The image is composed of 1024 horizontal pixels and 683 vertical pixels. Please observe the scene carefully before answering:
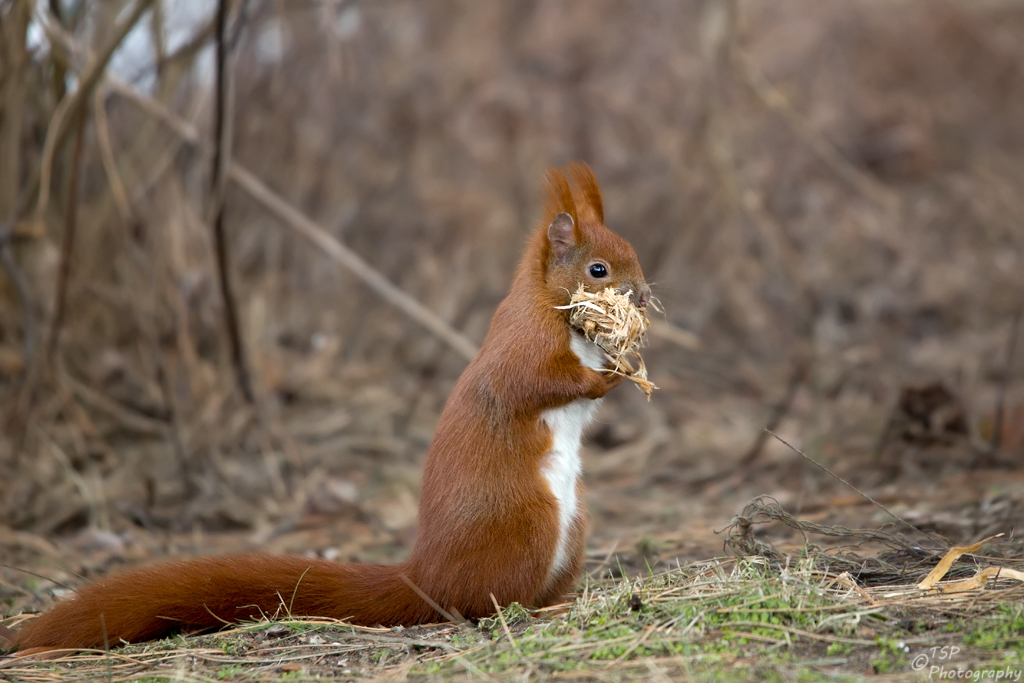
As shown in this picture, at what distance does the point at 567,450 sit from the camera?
2.68m

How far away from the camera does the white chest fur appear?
2.60 metres

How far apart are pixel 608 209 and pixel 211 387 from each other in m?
3.39

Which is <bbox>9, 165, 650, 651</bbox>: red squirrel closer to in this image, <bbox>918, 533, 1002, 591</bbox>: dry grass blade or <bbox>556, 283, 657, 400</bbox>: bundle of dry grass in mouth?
<bbox>556, 283, 657, 400</bbox>: bundle of dry grass in mouth

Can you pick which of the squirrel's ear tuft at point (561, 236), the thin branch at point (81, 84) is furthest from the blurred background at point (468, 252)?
the squirrel's ear tuft at point (561, 236)

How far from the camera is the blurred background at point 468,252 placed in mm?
4094

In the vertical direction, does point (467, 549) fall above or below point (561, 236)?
below

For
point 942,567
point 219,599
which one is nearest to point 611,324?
point 942,567

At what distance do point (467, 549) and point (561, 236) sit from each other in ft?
3.11

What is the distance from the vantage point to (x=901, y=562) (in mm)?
2701

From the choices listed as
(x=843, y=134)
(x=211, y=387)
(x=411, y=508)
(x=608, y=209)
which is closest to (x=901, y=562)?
(x=411, y=508)

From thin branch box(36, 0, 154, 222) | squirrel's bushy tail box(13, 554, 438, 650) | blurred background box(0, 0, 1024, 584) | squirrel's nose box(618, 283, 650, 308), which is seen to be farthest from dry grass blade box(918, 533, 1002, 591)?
thin branch box(36, 0, 154, 222)

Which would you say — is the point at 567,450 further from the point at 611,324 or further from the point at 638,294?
the point at 638,294

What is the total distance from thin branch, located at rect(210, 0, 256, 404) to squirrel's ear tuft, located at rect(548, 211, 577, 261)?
1462mm

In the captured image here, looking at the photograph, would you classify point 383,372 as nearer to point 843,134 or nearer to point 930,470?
point 930,470
